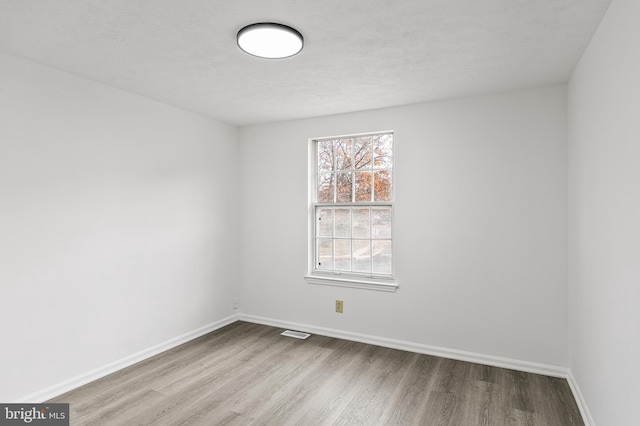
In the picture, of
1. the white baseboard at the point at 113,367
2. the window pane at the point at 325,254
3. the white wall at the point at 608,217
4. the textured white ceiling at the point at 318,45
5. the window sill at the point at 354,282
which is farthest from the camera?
the window pane at the point at 325,254

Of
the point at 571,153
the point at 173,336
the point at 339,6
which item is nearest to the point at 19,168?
the point at 173,336

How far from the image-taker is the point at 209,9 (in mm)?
1937

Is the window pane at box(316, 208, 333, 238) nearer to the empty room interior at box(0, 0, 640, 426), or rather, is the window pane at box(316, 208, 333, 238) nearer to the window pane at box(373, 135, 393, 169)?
the empty room interior at box(0, 0, 640, 426)

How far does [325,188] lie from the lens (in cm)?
424

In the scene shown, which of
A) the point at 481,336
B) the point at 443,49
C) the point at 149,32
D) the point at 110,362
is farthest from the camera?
the point at 481,336

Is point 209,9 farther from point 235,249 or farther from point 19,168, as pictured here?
point 235,249

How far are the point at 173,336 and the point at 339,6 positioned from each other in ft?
11.2

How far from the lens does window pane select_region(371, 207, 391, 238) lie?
12.6ft

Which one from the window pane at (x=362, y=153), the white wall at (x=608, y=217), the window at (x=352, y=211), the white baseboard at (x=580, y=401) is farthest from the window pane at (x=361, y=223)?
the white baseboard at (x=580, y=401)

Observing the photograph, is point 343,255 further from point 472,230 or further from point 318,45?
point 318,45

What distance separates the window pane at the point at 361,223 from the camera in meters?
3.96

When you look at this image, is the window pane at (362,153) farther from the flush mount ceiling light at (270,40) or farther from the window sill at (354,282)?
the flush mount ceiling light at (270,40)

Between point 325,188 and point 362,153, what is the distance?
60 centimetres

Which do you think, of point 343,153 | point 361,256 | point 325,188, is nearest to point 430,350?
point 361,256
